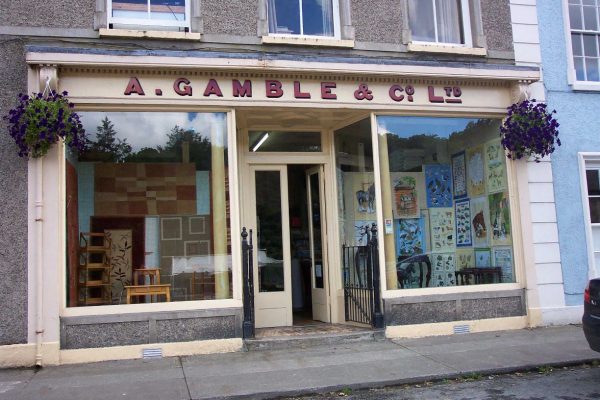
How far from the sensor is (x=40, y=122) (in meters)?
7.56

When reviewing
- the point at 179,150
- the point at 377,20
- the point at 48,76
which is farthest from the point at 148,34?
the point at 377,20

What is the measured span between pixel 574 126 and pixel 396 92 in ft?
10.5

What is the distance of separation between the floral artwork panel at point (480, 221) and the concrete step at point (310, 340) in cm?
252

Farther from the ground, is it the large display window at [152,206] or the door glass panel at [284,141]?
the door glass panel at [284,141]

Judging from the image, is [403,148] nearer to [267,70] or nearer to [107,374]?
[267,70]

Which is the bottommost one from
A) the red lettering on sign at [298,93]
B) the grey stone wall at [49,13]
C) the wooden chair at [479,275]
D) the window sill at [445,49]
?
the wooden chair at [479,275]

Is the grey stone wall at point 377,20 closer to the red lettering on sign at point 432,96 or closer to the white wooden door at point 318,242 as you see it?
the red lettering on sign at point 432,96

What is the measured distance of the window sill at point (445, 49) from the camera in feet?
31.2

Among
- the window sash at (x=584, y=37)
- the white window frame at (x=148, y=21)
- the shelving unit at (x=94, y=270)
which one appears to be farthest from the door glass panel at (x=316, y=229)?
the window sash at (x=584, y=37)

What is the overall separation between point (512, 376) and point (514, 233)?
318 centimetres

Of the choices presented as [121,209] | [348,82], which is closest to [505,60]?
[348,82]

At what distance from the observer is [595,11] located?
34.7 ft

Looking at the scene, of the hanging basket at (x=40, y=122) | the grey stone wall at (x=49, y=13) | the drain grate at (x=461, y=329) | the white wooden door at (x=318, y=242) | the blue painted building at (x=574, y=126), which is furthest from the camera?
the white wooden door at (x=318, y=242)

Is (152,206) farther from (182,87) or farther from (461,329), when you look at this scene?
(461,329)
